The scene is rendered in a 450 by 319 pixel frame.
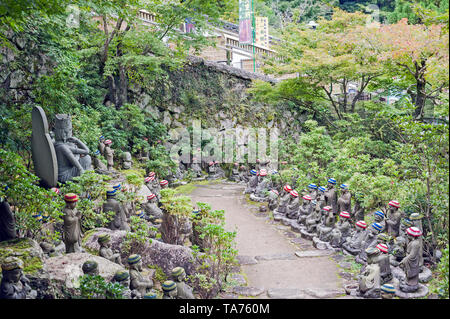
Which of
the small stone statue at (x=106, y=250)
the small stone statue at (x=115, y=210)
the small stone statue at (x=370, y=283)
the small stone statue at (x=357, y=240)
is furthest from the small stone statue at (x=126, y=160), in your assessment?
the small stone statue at (x=370, y=283)

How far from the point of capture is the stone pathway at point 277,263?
6512mm

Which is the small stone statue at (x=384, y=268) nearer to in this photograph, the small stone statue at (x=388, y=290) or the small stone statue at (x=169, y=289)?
the small stone statue at (x=388, y=290)

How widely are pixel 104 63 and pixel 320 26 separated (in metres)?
9.49

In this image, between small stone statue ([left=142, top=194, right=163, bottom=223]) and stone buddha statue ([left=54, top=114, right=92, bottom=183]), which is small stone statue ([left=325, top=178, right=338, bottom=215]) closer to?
small stone statue ([left=142, top=194, right=163, bottom=223])

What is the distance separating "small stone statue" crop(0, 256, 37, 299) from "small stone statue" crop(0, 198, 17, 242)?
1.63 m

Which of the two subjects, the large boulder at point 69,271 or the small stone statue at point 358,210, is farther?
the small stone statue at point 358,210

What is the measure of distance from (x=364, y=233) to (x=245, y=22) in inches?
507

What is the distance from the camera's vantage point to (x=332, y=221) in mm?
9305

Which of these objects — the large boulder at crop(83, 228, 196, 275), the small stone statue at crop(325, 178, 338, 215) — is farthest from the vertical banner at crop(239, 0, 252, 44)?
Result: the large boulder at crop(83, 228, 196, 275)

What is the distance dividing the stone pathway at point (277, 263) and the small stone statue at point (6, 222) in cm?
373

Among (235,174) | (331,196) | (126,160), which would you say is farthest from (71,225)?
(235,174)

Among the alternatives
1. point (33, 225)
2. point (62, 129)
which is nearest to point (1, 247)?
point (33, 225)

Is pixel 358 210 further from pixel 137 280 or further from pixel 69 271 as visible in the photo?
pixel 69 271

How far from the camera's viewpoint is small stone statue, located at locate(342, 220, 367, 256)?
8180 millimetres
